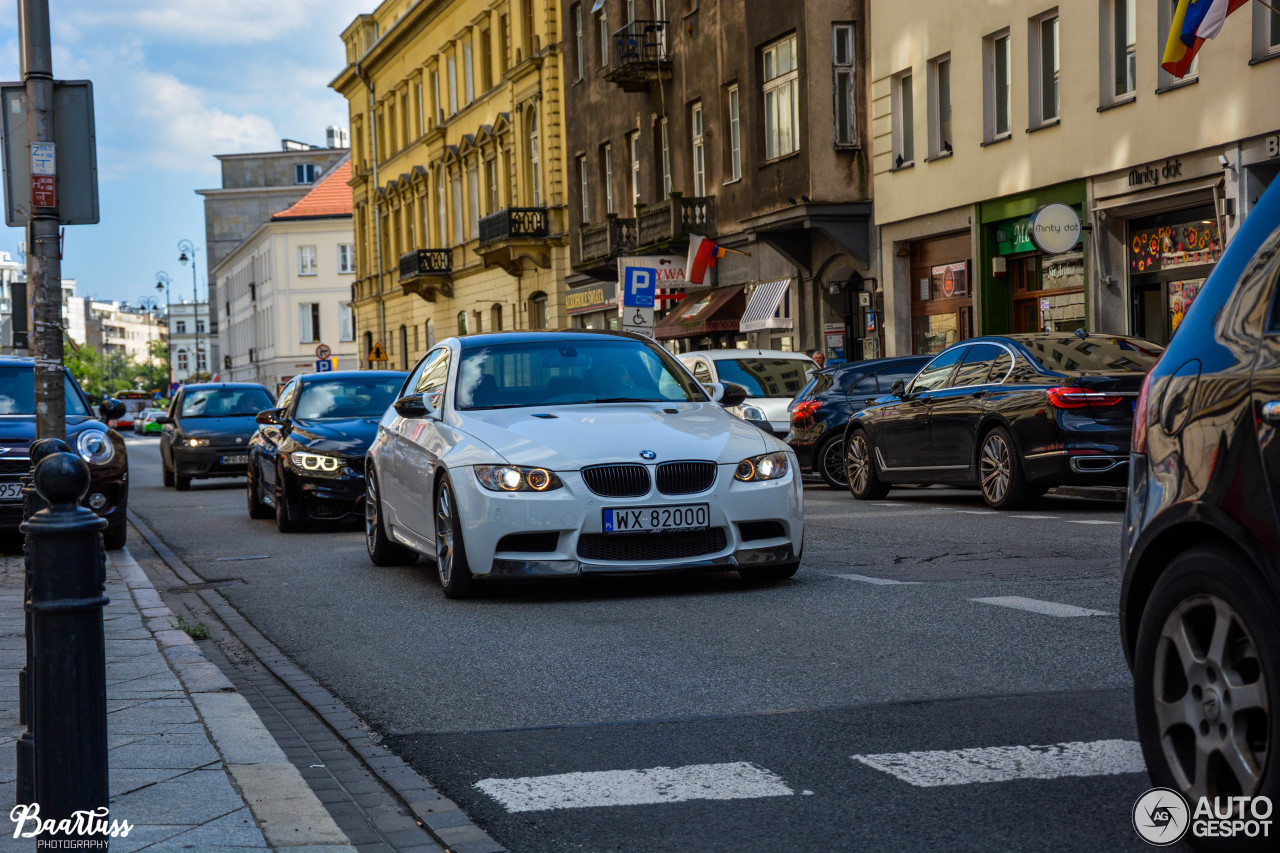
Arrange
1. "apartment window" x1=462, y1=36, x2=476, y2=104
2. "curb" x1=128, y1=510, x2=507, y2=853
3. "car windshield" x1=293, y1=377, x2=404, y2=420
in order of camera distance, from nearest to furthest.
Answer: "curb" x1=128, y1=510, x2=507, y2=853 < "car windshield" x1=293, y1=377, x2=404, y2=420 < "apartment window" x1=462, y1=36, x2=476, y2=104

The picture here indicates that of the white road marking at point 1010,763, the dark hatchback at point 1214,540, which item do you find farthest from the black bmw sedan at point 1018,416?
the dark hatchback at point 1214,540

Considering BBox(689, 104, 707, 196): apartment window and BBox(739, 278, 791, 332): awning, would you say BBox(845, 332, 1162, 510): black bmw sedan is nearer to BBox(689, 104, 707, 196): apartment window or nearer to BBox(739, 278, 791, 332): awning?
BBox(739, 278, 791, 332): awning

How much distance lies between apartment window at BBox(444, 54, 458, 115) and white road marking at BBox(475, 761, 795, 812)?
52.5m

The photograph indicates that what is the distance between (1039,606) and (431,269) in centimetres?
5034

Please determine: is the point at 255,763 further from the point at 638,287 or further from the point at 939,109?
the point at 939,109

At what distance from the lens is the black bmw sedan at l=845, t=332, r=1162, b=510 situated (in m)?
14.2

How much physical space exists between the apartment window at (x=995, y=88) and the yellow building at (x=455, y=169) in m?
21.7

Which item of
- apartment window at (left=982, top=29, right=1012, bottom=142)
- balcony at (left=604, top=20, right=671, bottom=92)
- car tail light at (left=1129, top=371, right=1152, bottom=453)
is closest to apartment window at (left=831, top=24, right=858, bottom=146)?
apartment window at (left=982, top=29, right=1012, bottom=142)

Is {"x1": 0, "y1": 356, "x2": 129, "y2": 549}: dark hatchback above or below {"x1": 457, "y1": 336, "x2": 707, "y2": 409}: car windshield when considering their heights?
below

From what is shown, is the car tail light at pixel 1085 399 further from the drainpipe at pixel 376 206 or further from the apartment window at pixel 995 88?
the drainpipe at pixel 376 206

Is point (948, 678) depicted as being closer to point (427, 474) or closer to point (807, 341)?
point (427, 474)

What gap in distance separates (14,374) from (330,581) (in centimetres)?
495

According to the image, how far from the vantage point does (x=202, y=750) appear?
17.4 ft

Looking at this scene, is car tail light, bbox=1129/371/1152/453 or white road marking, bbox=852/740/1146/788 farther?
white road marking, bbox=852/740/1146/788
